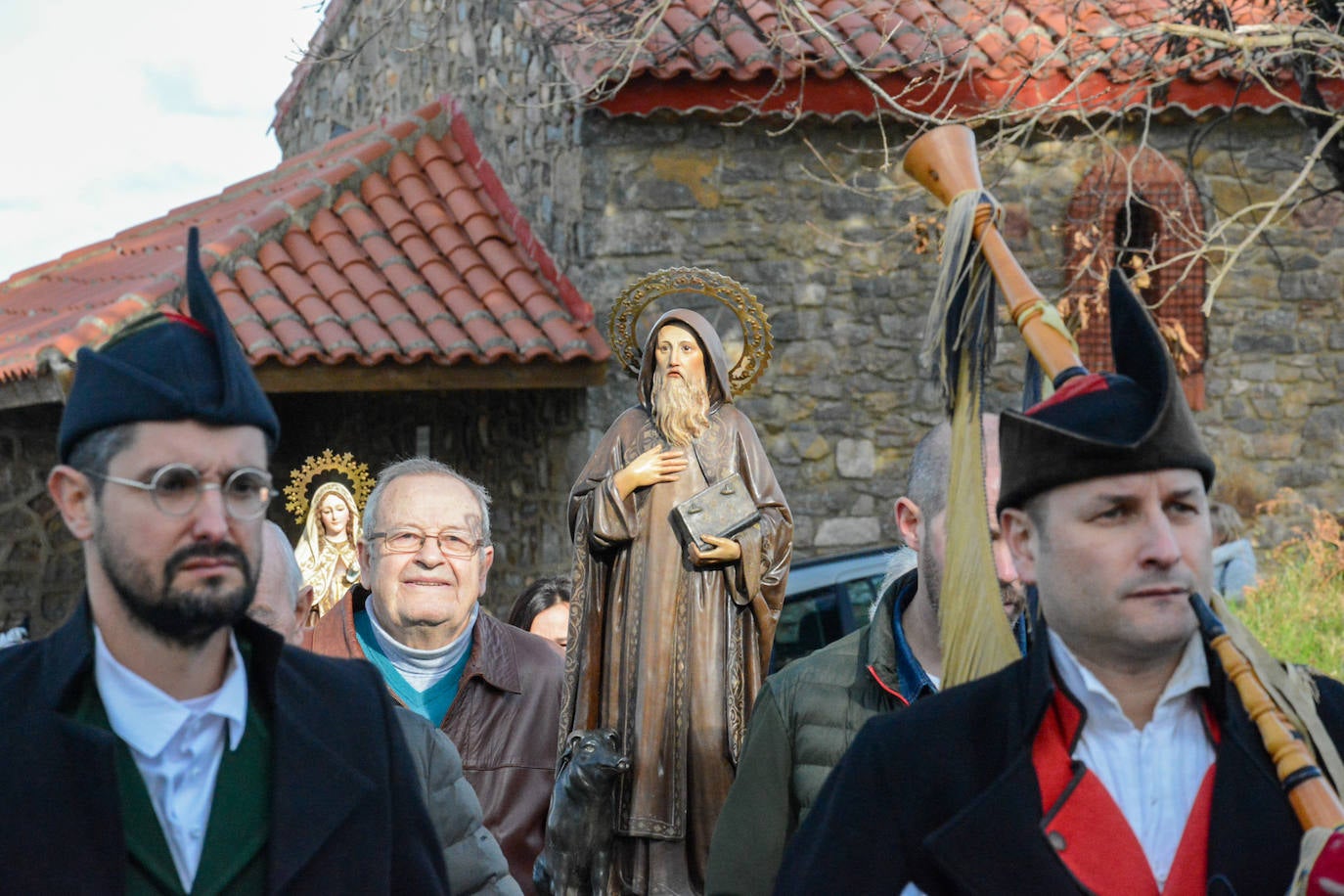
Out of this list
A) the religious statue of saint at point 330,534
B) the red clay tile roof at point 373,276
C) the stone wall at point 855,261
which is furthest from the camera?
the stone wall at point 855,261

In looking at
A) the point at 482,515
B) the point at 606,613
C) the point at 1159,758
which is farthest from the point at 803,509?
the point at 1159,758

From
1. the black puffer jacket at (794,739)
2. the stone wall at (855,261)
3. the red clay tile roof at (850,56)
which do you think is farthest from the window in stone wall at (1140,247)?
the black puffer jacket at (794,739)

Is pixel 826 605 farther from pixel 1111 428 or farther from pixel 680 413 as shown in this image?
pixel 1111 428

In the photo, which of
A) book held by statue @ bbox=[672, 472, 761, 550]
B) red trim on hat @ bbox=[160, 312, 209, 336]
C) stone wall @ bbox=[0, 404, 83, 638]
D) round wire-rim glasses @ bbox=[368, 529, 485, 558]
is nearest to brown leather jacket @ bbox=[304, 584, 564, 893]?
round wire-rim glasses @ bbox=[368, 529, 485, 558]

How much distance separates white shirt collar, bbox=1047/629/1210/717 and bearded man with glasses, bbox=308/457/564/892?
2.16 meters

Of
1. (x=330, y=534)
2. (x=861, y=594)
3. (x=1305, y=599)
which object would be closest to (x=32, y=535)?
(x=330, y=534)

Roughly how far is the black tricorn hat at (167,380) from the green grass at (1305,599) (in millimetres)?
5244

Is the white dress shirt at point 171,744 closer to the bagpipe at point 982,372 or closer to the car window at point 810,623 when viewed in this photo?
the bagpipe at point 982,372

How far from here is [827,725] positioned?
2.88 meters

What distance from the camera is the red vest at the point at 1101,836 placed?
190 centimetres

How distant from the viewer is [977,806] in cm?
193

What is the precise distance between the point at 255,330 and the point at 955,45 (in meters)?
4.35

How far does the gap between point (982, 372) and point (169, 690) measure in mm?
1283

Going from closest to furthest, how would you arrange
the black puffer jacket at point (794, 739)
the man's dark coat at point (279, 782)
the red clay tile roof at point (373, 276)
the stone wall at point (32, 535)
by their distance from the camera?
the man's dark coat at point (279, 782) → the black puffer jacket at point (794, 739) → the red clay tile roof at point (373, 276) → the stone wall at point (32, 535)
